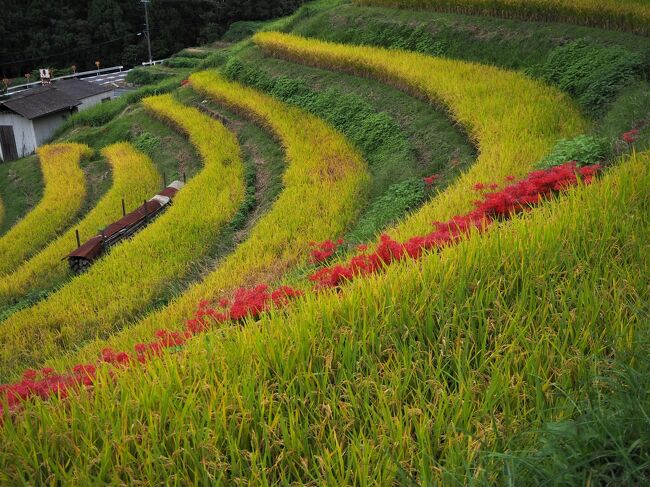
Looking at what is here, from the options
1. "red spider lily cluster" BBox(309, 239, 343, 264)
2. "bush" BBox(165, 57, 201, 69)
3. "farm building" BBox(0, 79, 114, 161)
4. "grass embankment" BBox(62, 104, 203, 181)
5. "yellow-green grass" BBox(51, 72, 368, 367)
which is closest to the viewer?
"red spider lily cluster" BBox(309, 239, 343, 264)

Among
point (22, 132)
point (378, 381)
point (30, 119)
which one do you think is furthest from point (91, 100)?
point (378, 381)

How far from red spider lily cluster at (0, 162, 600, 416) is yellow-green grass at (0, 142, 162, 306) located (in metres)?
6.60

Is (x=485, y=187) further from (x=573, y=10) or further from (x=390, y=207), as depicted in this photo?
(x=573, y=10)

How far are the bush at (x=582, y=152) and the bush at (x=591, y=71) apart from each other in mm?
3013

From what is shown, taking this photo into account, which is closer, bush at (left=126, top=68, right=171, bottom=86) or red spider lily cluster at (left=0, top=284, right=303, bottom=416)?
red spider lily cluster at (left=0, top=284, right=303, bottom=416)

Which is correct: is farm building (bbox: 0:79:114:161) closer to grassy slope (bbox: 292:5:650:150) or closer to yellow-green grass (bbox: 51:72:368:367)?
grassy slope (bbox: 292:5:650:150)

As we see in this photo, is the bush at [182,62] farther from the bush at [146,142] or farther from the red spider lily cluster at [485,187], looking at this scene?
the red spider lily cluster at [485,187]

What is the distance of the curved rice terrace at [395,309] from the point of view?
6.59 feet

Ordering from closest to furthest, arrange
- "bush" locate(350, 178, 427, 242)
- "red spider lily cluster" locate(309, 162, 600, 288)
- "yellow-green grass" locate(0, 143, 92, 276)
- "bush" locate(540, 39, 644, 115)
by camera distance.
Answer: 1. "red spider lily cluster" locate(309, 162, 600, 288)
2. "bush" locate(350, 178, 427, 242)
3. "bush" locate(540, 39, 644, 115)
4. "yellow-green grass" locate(0, 143, 92, 276)

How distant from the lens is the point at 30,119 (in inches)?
882

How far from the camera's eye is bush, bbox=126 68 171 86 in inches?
1235

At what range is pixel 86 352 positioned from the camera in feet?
19.1

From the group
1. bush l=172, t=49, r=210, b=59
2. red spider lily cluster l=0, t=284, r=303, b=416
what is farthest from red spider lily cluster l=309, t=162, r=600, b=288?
bush l=172, t=49, r=210, b=59

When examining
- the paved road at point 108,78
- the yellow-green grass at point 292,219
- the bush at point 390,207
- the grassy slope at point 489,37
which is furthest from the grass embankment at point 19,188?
the paved road at point 108,78
